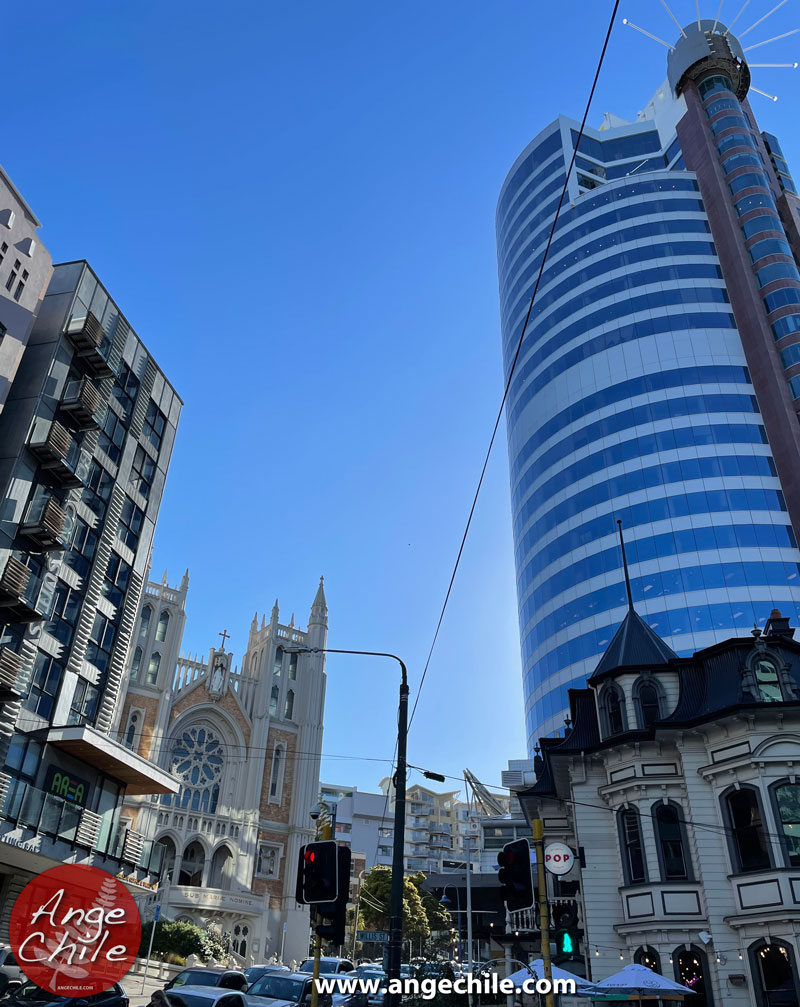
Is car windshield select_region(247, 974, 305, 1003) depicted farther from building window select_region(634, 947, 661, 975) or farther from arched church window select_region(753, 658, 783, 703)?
arched church window select_region(753, 658, 783, 703)

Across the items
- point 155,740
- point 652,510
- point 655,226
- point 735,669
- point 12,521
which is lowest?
point 735,669

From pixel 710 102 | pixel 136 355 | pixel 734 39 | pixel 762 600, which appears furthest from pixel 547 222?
pixel 136 355

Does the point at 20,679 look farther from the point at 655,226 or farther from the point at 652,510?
the point at 655,226

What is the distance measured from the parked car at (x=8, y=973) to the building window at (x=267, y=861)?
51.4 m

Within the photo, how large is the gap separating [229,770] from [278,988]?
53.7 meters

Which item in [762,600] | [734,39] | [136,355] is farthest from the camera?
[734,39]

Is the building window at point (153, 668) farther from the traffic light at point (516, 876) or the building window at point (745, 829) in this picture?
the traffic light at point (516, 876)

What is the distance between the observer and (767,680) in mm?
23594

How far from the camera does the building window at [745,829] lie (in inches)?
860

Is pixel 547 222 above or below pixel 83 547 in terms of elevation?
above

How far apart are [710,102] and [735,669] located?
2879 inches

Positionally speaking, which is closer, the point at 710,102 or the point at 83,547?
the point at 83,547

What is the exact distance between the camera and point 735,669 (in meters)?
24.2

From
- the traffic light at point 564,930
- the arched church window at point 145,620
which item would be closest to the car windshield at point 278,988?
the traffic light at point 564,930
